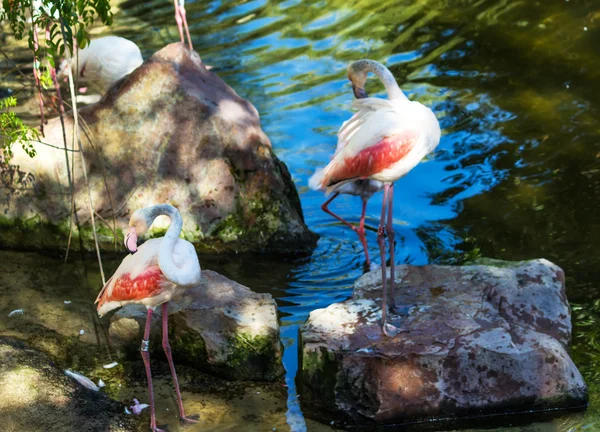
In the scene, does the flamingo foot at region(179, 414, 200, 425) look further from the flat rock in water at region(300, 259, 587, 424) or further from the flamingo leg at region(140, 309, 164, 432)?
the flat rock in water at region(300, 259, 587, 424)

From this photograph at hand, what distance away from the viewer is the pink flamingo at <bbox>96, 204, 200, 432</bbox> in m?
4.10

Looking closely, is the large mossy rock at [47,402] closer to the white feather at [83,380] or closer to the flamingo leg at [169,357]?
the white feather at [83,380]

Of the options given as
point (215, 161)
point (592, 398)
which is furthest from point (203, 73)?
point (592, 398)

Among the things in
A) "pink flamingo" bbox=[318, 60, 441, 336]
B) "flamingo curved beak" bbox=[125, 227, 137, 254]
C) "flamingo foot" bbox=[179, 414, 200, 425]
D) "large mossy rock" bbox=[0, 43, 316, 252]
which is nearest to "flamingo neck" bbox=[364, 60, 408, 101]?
"pink flamingo" bbox=[318, 60, 441, 336]

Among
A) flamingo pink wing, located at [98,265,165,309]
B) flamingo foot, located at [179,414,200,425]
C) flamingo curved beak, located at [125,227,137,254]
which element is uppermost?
flamingo curved beak, located at [125,227,137,254]

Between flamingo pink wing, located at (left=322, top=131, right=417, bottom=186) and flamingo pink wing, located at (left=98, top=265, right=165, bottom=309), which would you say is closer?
flamingo pink wing, located at (left=98, top=265, right=165, bottom=309)

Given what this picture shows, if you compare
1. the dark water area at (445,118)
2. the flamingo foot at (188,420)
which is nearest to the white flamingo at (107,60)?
the dark water area at (445,118)

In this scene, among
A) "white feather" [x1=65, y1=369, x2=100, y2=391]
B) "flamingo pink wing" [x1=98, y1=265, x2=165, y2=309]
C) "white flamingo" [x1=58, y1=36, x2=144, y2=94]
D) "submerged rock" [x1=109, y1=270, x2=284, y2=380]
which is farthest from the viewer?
Result: "white flamingo" [x1=58, y1=36, x2=144, y2=94]

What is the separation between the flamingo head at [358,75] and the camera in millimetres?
4953

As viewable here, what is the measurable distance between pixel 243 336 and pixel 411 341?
Answer: 0.85 metres

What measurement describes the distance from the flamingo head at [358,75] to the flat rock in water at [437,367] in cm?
142

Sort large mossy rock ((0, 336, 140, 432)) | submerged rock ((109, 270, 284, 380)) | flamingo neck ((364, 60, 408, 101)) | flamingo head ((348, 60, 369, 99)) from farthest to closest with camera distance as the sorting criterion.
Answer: flamingo head ((348, 60, 369, 99)), flamingo neck ((364, 60, 408, 101)), submerged rock ((109, 270, 284, 380)), large mossy rock ((0, 336, 140, 432))

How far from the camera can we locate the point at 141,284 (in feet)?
13.7

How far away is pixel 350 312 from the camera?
4.48m
